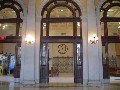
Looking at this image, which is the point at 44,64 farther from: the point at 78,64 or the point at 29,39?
the point at 78,64

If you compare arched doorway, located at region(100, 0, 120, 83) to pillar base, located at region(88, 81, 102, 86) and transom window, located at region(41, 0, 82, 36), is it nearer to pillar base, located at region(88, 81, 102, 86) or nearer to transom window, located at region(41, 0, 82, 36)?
pillar base, located at region(88, 81, 102, 86)

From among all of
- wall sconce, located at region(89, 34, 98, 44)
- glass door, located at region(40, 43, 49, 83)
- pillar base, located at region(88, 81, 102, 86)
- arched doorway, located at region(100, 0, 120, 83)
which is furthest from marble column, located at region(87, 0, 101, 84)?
glass door, located at region(40, 43, 49, 83)

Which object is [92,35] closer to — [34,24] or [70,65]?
[34,24]

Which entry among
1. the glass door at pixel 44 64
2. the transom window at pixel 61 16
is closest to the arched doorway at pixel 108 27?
the transom window at pixel 61 16

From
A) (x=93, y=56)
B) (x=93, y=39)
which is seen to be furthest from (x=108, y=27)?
(x=93, y=56)

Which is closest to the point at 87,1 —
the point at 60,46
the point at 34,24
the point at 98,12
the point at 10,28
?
the point at 98,12

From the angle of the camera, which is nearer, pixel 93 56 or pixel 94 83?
pixel 94 83

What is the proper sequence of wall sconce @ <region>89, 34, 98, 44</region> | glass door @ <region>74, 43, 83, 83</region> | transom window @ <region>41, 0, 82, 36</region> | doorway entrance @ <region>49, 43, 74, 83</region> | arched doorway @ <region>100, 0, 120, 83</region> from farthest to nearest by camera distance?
doorway entrance @ <region>49, 43, 74, 83</region>, transom window @ <region>41, 0, 82, 36</region>, arched doorway @ <region>100, 0, 120, 83</region>, glass door @ <region>74, 43, 83, 83</region>, wall sconce @ <region>89, 34, 98, 44</region>

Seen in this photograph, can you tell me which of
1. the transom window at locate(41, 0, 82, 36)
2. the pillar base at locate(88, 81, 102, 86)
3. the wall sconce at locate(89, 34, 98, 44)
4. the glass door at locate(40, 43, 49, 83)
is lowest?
the pillar base at locate(88, 81, 102, 86)

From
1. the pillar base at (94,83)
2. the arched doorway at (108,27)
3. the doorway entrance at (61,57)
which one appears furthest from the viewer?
the doorway entrance at (61,57)

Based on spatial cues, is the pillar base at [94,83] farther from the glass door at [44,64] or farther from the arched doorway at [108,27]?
the glass door at [44,64]

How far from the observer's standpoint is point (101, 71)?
12148 mm

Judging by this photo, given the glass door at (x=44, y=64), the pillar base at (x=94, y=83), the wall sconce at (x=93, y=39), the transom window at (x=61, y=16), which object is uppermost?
the transom window at (x=61, y=16)

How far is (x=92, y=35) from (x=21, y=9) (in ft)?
15.0
